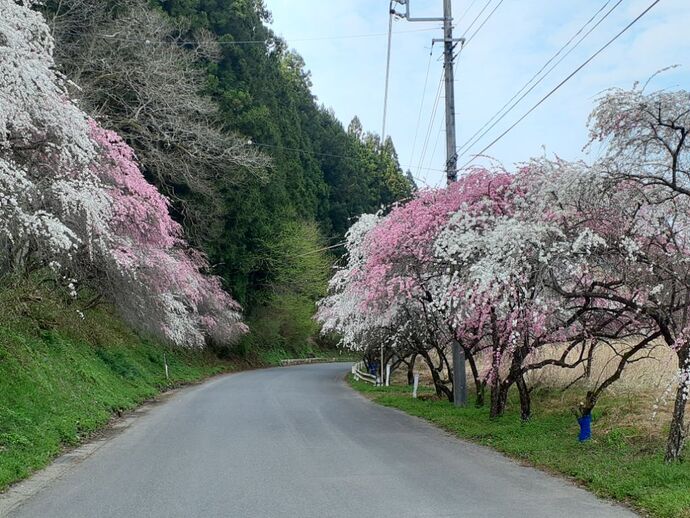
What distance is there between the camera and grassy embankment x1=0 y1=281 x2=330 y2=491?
408 inches

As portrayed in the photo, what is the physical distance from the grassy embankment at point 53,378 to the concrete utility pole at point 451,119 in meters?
8.69

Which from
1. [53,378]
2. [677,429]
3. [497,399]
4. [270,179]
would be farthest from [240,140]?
[677,429]

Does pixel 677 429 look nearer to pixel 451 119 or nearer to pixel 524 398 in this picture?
pixel 524 398

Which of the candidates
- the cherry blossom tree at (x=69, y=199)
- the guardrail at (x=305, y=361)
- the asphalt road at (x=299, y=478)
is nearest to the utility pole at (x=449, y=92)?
the asphalt road at (x=299, y=478)

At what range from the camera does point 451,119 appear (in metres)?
16.8

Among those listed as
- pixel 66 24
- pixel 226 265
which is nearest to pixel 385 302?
pixel 66 24

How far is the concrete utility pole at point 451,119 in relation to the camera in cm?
1638

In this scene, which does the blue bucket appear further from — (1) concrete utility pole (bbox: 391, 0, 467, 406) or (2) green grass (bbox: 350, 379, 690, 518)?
(1) concrete utility pole (bbox: 391, 0, 467, 406)

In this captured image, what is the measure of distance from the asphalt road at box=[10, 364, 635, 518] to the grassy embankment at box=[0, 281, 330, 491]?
32.8 inches

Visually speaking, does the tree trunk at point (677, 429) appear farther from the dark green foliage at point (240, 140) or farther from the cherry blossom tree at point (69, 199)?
the dark green foliage at point (240, 140)

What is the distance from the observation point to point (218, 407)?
17750 millimetres

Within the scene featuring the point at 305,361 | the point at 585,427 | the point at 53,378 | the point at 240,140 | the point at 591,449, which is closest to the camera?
the point at 591,449

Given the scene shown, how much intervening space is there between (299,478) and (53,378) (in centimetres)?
874

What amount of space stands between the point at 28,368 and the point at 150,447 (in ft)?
13.0
